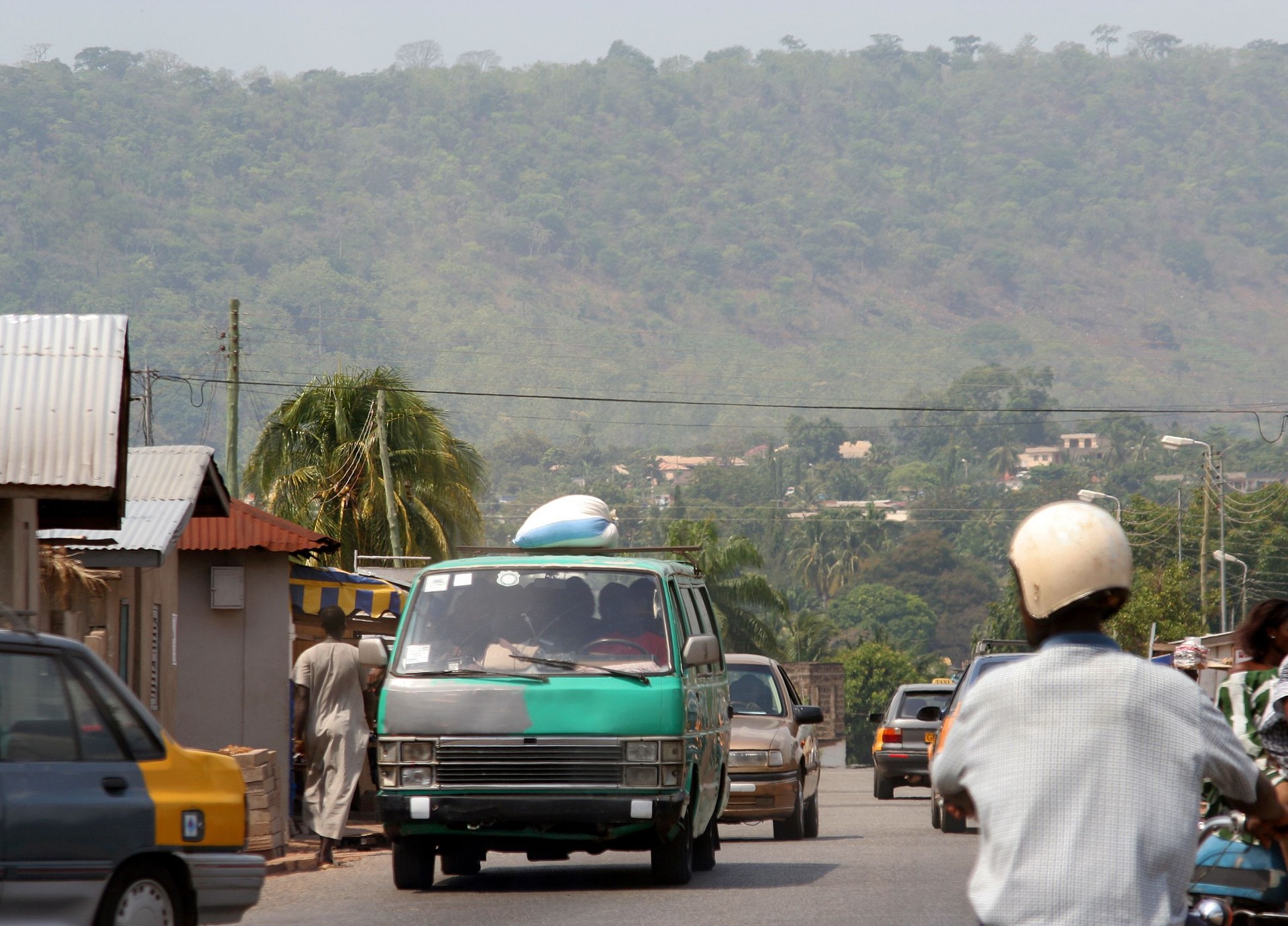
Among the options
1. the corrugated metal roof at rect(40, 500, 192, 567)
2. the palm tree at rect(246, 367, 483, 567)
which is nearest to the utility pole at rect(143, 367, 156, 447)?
the palm tree at rect(246, 367, 483, 567)

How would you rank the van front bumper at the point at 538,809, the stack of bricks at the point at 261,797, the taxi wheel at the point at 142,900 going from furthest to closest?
the stack of bricks at the point at 261,797
the van front bumper at the point at 538,809
the taxi wheel at the point at 142,900

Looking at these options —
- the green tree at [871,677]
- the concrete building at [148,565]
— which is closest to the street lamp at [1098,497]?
the concrete building at [148,565]

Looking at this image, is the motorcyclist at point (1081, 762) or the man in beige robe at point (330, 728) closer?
the motorcyclist at point (1081, 762)

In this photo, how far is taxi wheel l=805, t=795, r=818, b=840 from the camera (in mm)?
18203

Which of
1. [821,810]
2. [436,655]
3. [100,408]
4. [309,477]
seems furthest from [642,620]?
[309,477]

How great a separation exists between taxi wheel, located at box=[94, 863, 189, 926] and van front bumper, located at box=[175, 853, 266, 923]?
9 cm

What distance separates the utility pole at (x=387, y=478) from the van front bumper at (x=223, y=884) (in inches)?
1071

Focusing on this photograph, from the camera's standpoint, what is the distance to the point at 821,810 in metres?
25.9

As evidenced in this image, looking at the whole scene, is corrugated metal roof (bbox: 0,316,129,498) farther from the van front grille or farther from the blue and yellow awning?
the blue and yellow awning

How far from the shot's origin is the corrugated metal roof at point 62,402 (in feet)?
40.0

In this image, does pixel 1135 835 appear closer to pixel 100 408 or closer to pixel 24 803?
pixel 24 803

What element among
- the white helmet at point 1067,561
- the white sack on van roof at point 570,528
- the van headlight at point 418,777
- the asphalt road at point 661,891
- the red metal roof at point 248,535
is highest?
the white helmet at point 1067,561

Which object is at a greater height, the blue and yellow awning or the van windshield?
the van windshield

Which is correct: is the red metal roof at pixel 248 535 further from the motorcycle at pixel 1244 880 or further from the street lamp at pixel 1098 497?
the street lamp at pixel 1098 497
